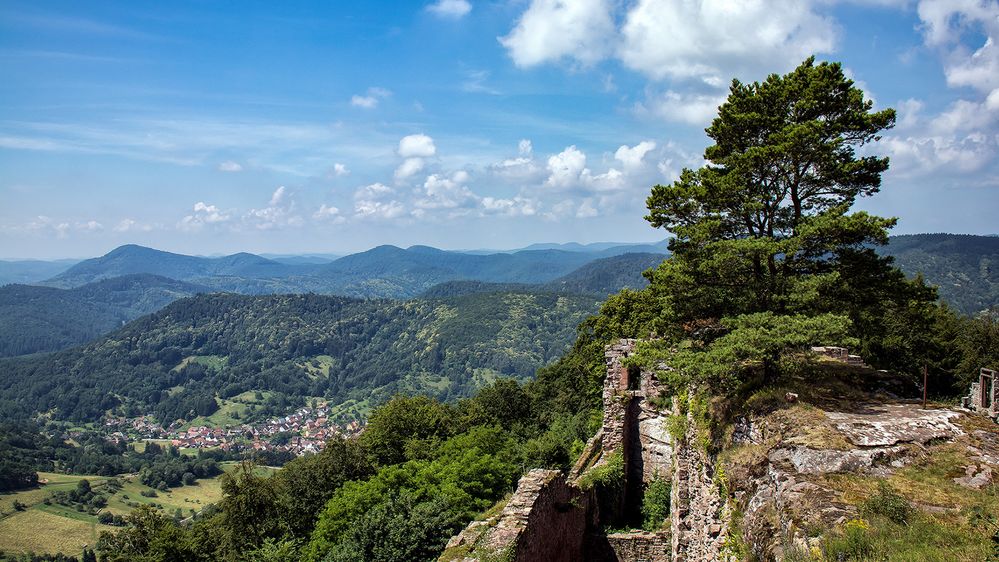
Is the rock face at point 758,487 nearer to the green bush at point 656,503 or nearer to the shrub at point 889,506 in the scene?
the shrub at point 889,506

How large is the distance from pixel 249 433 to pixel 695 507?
18775 cm

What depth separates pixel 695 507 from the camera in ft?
35.4

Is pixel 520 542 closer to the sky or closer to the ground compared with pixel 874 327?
closer to the ground

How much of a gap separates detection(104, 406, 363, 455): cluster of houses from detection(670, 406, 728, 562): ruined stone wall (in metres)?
144

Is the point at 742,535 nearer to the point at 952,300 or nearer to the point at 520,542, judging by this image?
the point at 520,542

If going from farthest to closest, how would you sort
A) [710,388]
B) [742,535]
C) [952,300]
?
[952,300] < [710,388] < [742,535]

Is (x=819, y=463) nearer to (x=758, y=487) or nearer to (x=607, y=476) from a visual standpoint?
(x=758, y=487)

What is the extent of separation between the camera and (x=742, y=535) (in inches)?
299

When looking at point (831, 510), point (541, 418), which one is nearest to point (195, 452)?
point (541, 418)

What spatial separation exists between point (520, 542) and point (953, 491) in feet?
22.1

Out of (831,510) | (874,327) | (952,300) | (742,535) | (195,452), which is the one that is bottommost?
(195,452)

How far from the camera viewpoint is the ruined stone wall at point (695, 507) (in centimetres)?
924

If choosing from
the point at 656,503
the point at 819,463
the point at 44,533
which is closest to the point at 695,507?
the point at 819,463

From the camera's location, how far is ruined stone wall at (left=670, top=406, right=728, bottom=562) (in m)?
9.24
